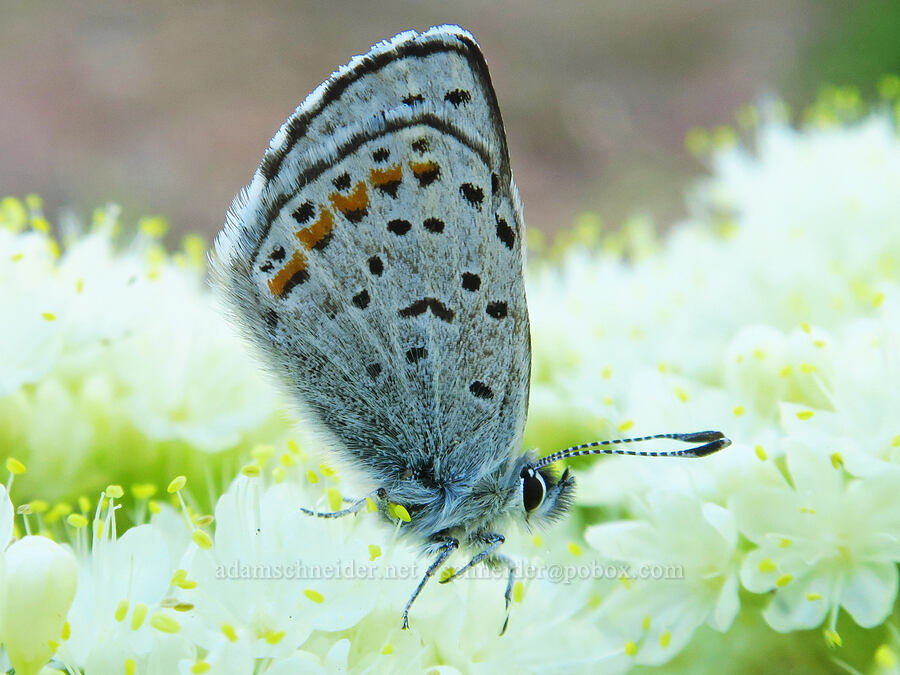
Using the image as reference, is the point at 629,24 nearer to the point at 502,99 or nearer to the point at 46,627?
the point at 502,99

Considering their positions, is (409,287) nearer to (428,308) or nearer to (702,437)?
(428,308)

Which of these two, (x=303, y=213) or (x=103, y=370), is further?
(x=103, y=370)

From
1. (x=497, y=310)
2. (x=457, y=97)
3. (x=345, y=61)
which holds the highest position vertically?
(x=345, y=61)

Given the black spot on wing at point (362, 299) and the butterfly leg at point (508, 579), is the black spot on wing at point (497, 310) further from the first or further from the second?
A: the butterfly leg at point (508, 579)

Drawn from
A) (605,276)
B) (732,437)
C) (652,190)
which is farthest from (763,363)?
(652,190)

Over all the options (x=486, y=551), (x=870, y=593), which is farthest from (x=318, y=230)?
(x=870, y=593)

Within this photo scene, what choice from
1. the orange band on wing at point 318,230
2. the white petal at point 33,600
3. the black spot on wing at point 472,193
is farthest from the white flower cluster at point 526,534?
the black spot on wing at point 472,193
